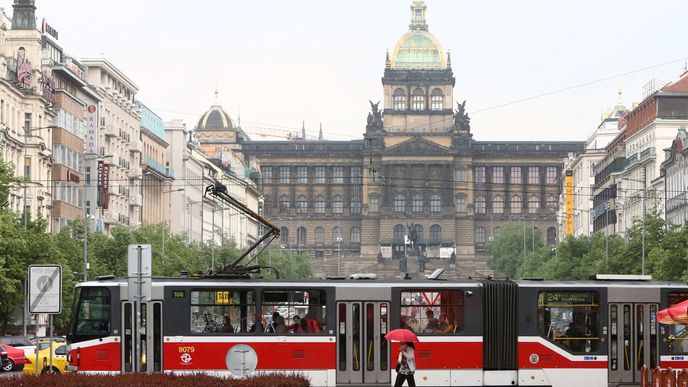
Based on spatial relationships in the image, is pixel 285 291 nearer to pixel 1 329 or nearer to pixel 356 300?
pixel 356 300

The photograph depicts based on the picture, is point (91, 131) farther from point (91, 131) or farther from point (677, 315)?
point (677, 315)

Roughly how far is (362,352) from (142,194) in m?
124

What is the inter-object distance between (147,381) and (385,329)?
14363 millimetres

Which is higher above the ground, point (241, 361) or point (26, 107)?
point (26, 107)

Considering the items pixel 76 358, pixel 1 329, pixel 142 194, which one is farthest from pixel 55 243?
pixel 142 194

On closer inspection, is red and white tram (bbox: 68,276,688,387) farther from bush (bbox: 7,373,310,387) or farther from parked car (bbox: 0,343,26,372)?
parked car (bbox: 0,343,26,372)

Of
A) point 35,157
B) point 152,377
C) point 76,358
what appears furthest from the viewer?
point 35,157

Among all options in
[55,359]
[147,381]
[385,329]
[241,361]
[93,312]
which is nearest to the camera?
[147,381]

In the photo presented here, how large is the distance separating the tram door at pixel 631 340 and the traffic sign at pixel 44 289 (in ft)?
48.9

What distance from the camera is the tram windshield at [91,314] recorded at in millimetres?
47188

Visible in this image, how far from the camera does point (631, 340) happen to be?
159 ft

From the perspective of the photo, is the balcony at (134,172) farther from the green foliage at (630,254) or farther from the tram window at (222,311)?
the tram window at (222,311)

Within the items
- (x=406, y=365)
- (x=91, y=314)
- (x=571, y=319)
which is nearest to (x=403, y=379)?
(x=406, y=365)

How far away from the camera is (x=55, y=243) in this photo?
94.9 meters
